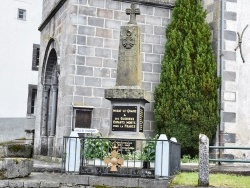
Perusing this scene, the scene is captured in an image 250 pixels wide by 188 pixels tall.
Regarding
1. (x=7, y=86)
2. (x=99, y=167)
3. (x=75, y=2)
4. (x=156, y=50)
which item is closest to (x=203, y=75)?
(x=156, y=50)

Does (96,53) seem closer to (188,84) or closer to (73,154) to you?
(188,84)

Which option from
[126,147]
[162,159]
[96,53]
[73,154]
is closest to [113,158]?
[73,154]

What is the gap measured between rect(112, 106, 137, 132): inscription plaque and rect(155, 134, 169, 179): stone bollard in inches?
67.7

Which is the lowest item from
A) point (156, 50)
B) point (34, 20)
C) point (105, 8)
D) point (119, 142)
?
point (119, 142)

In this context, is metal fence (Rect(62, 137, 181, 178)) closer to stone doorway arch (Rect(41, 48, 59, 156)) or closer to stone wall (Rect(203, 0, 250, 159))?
stone wall (Rect(203, 0, 250, 159))

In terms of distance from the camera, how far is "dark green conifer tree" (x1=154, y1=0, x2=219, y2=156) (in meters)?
14.2

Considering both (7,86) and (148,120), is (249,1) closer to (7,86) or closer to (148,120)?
(148,120)

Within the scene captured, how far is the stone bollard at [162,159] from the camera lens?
9086mm

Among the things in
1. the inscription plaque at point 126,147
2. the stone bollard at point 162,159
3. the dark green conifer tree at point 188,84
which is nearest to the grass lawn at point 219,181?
the stone bollard at point 162,159

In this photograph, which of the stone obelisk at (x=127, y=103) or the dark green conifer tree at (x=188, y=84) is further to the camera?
the dark green conifer tree at (x=188, y=84)

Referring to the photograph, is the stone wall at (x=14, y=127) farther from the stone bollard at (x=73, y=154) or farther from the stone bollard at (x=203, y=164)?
the stone bollard at (x=203, y=164)

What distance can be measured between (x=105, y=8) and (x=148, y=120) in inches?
153

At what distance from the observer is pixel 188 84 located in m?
14.4

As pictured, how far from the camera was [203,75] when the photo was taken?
47.2ft
